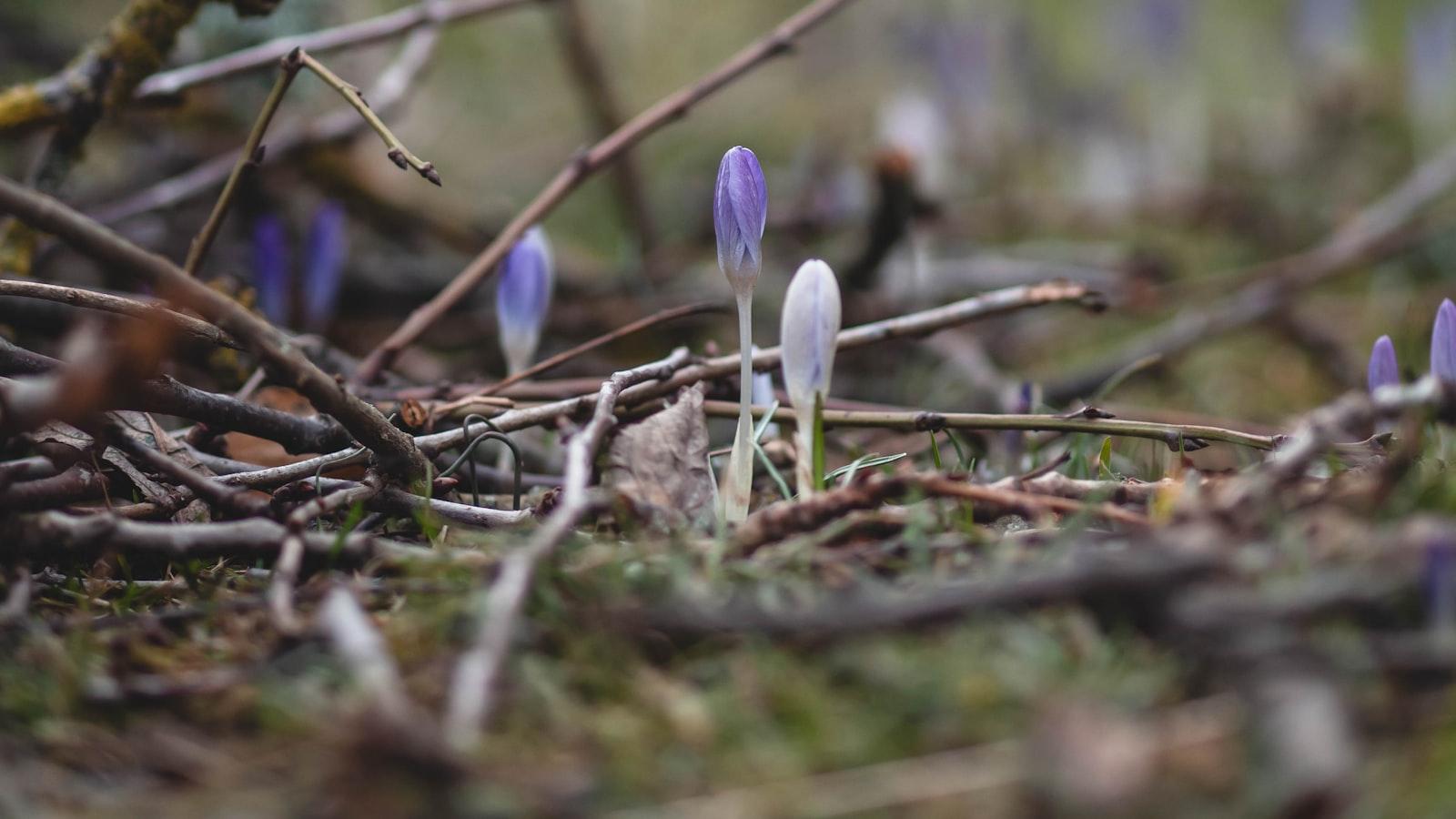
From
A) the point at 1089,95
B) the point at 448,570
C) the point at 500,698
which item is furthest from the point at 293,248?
the point at 1089,95

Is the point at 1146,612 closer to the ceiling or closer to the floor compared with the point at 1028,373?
closer to the floor

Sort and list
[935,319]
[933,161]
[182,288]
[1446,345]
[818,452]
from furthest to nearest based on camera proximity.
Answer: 1. [933,161]
2. [935,319]
3. [1446,345]
4. [818,452]
5. [182,288]

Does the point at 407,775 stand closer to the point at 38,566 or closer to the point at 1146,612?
the point at 1146,612

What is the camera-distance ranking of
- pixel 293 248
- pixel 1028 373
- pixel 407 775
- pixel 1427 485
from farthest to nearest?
pixel 1028 373, pixel 293 248, pixel 1427 485, pixel 407 775

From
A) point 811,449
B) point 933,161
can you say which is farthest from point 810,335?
point 933,161

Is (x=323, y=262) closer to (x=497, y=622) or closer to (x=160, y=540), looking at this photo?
(x=160, y=540)

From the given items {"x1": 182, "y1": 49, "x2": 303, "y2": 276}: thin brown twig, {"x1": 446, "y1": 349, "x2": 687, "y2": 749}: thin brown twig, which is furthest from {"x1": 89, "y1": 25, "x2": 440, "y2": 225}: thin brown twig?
{"x1": 446, "y1": 349, "x2": 687, "y2": 749}: thin brown twig

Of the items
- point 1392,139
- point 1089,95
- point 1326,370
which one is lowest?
point 1326,370
